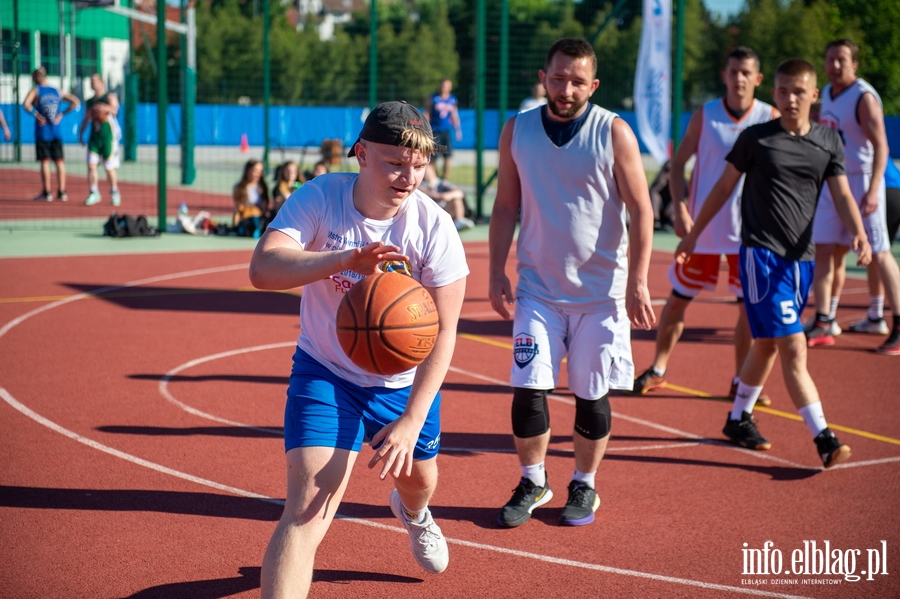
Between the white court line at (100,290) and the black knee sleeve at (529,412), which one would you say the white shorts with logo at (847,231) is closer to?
the black knee sleeve at (529,412)

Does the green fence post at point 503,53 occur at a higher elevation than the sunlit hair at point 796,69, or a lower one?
higher

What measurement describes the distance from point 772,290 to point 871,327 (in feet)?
15.4

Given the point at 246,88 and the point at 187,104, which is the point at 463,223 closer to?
the point at 187,104

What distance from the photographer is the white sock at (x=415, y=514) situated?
420cm

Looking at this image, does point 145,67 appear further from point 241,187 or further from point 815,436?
point 815,436

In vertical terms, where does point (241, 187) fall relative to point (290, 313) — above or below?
above

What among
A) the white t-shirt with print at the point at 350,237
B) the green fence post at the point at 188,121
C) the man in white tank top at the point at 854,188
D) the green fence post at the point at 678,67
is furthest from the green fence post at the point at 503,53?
the white t-shirt with print at the point at 350,237

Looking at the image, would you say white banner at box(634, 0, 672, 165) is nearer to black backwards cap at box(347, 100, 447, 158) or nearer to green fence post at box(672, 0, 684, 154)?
green fence post at box(672, 0, 684, 154)

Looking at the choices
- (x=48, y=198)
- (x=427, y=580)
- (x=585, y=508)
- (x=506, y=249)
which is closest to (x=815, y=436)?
(x=585, y=508)

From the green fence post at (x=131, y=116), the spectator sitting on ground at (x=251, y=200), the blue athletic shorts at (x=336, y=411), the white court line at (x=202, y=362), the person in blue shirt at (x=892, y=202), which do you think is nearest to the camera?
the blue athletic shorts at (x=336, y=411)

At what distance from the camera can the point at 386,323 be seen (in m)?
3.37

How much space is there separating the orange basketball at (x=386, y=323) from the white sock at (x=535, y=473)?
1815mm

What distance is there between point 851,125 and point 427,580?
267 inches

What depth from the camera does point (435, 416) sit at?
3.93 m
